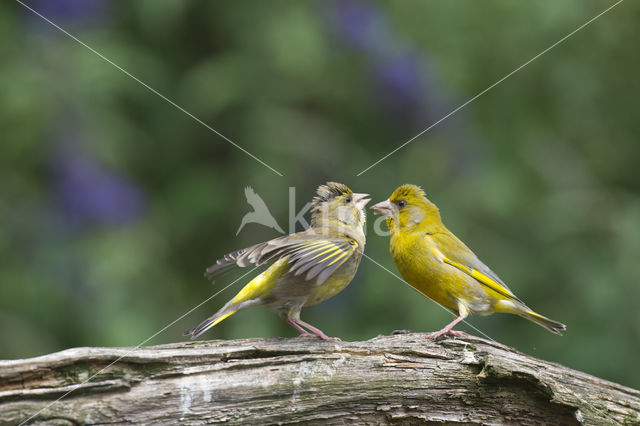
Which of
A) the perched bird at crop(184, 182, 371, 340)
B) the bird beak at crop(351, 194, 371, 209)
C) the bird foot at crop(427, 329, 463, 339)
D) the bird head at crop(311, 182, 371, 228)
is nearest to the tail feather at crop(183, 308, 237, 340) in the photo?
the perched bird at crop(184, 182, 371, 340)

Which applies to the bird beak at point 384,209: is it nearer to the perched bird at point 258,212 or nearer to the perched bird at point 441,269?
the perched bird at point 441,269

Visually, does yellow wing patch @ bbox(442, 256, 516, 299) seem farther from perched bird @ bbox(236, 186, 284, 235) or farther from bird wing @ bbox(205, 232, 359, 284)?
perched bird @ bbox(236, 186, 284, 235)

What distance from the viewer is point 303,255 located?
4.00 m

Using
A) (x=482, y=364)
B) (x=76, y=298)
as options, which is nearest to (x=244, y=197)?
(x=76, y=298)

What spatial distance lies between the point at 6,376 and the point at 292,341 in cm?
139

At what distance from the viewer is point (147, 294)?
255 inches

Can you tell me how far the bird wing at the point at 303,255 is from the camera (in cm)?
388

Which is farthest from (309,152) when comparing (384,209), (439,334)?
(439,334)

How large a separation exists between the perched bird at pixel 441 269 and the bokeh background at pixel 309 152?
1.59 meters

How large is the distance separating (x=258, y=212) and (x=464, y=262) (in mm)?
2642

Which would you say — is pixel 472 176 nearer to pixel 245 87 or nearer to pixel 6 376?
pixel 245 87

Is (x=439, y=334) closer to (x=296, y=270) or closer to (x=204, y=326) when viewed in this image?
(x=296, y=270)

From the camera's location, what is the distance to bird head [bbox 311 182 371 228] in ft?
15.9

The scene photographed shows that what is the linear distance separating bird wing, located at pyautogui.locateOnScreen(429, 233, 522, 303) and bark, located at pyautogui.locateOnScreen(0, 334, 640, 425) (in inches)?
20.3
